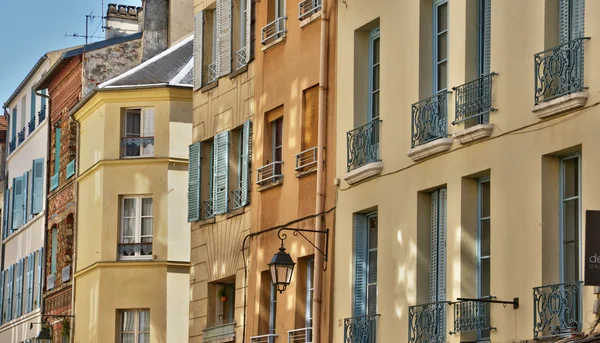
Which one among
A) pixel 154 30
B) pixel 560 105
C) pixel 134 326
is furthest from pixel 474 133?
pixel 154 30

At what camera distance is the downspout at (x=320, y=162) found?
953 inches

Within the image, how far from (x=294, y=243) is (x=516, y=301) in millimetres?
7549

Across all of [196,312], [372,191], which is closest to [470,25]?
[372,191]

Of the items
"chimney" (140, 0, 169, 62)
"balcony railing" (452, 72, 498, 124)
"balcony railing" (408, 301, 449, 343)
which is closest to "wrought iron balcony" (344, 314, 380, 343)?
"balcony railing" (408, 301, 449, 343)

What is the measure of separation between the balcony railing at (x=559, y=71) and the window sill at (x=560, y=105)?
11 cm

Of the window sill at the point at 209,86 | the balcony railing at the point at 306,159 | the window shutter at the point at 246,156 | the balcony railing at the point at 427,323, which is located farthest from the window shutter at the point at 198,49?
the balcony railing at the point at 427,323

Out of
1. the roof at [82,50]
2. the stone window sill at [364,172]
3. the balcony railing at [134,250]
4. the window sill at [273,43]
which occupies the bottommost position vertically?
the stone window sill at [364,172]

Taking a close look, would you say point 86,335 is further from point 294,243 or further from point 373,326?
point 373,326

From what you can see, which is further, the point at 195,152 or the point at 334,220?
the point at 195,152

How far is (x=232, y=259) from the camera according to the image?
2805 centimetres

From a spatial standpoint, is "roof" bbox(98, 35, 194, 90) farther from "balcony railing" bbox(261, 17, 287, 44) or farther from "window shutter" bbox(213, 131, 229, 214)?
"balcony railing" bbox(261, 17, 287, 44)

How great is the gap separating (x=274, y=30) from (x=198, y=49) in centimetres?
383

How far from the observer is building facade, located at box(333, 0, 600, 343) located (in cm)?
1784

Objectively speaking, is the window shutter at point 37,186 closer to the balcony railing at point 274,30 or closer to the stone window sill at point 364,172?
the balcony railing at point 274,30
